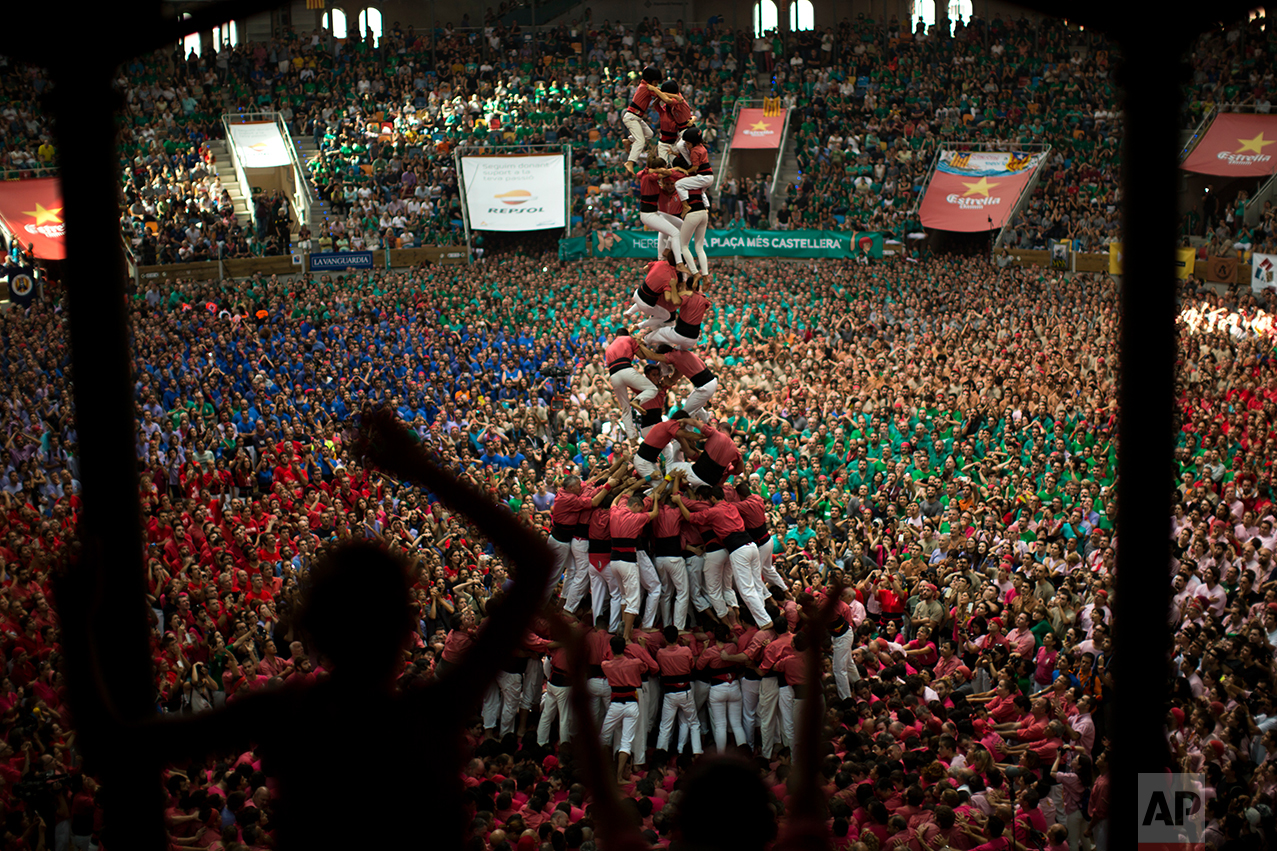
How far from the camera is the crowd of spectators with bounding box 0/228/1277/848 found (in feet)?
26.8

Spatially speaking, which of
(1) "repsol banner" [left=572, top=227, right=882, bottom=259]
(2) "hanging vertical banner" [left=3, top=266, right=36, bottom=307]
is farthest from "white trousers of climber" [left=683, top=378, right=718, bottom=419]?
(1) "repsol banner" [left=572, top=227, right=882, bottom=259]

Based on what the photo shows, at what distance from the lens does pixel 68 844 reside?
750 centimetres

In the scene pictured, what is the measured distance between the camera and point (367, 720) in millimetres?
1937

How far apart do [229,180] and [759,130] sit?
18.0m

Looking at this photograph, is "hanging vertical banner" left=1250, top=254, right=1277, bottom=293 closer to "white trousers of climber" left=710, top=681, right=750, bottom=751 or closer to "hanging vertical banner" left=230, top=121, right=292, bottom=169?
"white trousers of climber" left=710, top=681, right=750, bottom=751

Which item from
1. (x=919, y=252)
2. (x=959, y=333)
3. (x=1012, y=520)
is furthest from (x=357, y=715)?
(x=919, y=252)

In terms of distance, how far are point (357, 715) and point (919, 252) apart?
107 feet

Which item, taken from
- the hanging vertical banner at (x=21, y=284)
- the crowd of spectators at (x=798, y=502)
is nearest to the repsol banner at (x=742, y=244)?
the crowd of spectators at (x=798, y=502)

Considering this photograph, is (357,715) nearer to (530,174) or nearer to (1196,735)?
(1196,735)

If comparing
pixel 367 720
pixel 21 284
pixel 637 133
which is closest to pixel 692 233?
pixel 637 133

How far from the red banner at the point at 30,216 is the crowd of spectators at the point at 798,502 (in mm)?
2746

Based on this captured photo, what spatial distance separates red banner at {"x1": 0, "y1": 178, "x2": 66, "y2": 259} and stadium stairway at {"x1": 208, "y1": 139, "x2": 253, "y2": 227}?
8109 mm

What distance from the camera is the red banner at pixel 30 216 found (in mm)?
25297

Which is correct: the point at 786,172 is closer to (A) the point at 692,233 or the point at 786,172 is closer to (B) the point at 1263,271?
(B) the point at 1263,271
